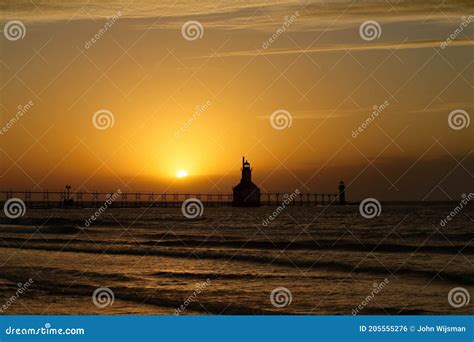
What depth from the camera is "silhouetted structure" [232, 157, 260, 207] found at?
90750mm

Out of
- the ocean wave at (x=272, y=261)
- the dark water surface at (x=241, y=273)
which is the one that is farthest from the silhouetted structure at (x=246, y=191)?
the ocean wave at (x=272, y=261)

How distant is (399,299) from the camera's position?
14422 millimetres

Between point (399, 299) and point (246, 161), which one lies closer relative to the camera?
point (399, 299)

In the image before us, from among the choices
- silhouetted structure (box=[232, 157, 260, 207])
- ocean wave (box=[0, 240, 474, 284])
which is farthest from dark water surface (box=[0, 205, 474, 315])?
silhouetted structure (box=[232, 157, 260, 207])

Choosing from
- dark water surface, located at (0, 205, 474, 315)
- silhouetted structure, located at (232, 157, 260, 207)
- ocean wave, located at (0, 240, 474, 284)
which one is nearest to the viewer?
dark water surface, located at (0, 205, 474, 315)

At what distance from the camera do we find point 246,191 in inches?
3671

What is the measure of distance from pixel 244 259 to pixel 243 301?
9357 mm

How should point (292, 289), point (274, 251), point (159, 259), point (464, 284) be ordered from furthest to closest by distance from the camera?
point (274, 251)
point (159, 259)
point (464, 284)
point (292, 289)

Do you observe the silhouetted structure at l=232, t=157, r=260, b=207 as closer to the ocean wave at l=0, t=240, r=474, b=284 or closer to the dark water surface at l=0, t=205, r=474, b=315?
the dark water surface at l=0, t=205, r=474, b=315

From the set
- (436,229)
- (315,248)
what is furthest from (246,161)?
(315,248)

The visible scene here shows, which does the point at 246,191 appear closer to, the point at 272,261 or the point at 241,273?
the point at 272,261

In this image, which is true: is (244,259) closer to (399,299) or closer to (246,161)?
(399,299)

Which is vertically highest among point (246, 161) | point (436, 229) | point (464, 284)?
point (246, 161)

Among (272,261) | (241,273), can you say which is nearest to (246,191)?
(272,261)
